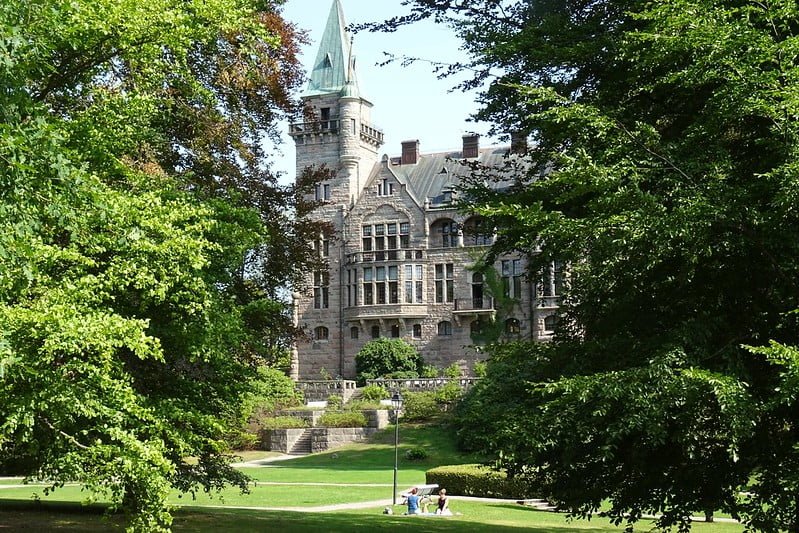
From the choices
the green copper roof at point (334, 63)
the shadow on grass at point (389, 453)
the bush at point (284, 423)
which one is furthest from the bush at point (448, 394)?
the green copper roof at point (334, 63)

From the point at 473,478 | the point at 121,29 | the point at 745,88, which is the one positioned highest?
the point at 121,29

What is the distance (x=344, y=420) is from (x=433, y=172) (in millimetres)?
24748

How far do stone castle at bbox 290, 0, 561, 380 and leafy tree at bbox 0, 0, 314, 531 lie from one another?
46808 millimetres

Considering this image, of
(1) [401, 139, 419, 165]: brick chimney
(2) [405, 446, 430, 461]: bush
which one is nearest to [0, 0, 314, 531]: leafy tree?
(2) [405, 446, 430, 461]: bush

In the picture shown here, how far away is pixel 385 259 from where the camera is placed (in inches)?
2579

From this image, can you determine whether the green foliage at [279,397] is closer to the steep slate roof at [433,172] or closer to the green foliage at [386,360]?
the green foliage at [386,360]

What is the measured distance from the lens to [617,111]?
1224 centimetres

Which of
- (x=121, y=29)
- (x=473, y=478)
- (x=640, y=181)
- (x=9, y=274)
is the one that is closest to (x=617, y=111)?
(x=640, y=181)

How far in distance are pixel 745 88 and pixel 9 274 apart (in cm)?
778

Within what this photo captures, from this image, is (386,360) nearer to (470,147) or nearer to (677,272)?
(470,147)

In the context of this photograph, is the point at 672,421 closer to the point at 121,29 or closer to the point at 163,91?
the point at 121,29

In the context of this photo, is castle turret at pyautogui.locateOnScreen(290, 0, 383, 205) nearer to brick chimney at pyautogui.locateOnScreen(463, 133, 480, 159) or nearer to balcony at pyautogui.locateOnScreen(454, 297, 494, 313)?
brick chimney at pyautogui.locateOnScreen(463, 133, 480, 159)

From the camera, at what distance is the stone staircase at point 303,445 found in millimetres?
47281

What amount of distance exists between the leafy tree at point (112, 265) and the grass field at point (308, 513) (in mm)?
1727
